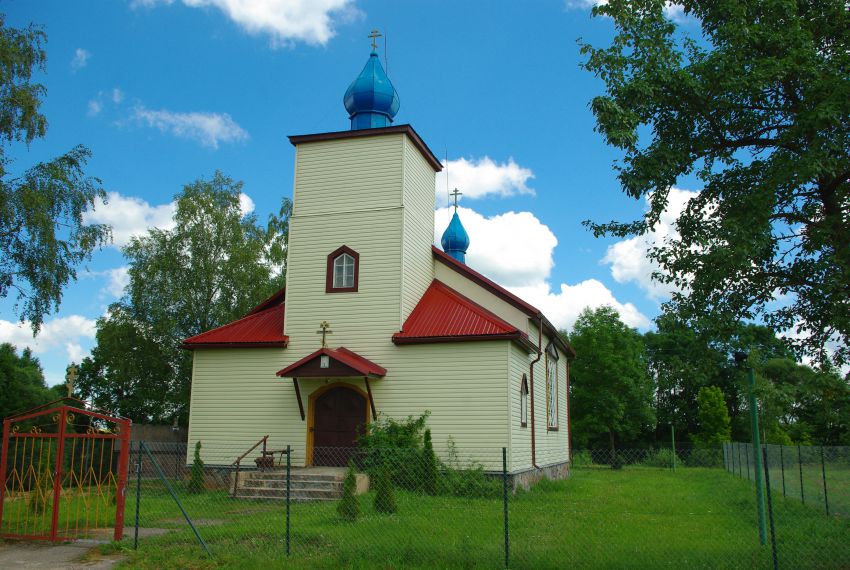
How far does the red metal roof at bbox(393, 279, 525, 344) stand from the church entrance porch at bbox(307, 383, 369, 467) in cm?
190

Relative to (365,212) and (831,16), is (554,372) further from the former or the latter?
(831,16)

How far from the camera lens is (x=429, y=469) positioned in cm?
1529

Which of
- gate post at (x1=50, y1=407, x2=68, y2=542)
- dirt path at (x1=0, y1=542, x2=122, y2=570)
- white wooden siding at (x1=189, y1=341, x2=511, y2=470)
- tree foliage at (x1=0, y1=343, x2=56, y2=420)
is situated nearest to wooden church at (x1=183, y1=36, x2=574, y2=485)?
white wooden siding at (x1=189, y1=341, x2=511, y2=470)

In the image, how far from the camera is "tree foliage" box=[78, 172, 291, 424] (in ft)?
96.4

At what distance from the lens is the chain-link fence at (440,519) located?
888cm

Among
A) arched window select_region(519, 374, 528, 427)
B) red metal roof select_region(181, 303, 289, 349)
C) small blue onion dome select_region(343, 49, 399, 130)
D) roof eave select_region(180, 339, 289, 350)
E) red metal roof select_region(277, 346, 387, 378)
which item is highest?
small blue onion dome select_region(343, 49, 399, 130)

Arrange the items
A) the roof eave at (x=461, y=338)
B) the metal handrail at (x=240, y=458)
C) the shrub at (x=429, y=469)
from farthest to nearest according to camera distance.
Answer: the roof eave at (x=461, y=338)
the metal handrail at (x=240, y=458)
the shrub at (x=429, y=469)

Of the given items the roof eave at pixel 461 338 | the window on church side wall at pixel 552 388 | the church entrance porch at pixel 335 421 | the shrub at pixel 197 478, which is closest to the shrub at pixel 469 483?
the church entrance porch at pixel 335 421

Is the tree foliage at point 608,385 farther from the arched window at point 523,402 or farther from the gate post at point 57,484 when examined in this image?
the gate post at point 57,484

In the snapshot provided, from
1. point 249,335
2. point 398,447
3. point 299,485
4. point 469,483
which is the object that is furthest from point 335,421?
point 469,483

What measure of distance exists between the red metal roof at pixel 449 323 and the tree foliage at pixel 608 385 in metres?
21.6

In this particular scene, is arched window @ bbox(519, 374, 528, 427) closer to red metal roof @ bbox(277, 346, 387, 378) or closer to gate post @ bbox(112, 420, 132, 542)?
red metal roof @ bbox(277, 346, 387, 378)

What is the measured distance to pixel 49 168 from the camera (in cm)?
1791

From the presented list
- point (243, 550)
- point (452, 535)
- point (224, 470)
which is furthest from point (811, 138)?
point (224, 470)
